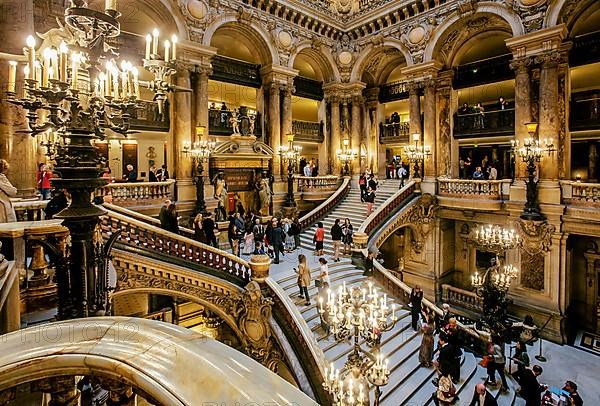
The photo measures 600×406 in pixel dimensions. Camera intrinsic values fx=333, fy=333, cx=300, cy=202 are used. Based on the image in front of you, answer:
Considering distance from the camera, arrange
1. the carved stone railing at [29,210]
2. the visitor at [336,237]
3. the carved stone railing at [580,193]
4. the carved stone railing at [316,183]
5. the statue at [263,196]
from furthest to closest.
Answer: the carved stone railing at [316,183] → the statue at [263,196] → the visitor at [336,237] → the carved stone railing at [580,193] → the carved stone railing at [29,210]

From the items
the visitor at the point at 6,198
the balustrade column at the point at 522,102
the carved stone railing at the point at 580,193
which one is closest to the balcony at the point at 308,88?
the balustrade column at the point at 522,102

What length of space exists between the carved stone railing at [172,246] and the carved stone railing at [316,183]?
824cm

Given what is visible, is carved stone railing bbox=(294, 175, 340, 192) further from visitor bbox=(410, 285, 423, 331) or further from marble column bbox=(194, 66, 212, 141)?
visitor bbox=(410, 285, 423, 331)

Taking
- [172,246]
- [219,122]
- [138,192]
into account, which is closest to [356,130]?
[219,122]

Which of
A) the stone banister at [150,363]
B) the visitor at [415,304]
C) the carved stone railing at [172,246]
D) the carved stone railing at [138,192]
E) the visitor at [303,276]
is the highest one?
the carved stone railing at [138,192]

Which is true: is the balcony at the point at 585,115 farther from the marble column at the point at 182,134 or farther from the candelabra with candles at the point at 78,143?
the candelabra with candles at the point at 78,143

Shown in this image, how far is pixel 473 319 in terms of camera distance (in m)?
14.7

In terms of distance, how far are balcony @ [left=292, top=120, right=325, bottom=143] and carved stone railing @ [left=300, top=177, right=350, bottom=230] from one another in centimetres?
322

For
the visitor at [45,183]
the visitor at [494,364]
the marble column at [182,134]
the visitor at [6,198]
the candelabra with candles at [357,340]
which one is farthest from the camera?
the marble column at [182,134]

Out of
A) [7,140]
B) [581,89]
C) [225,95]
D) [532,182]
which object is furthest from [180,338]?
[581,89]

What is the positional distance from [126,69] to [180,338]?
4189 millimetres

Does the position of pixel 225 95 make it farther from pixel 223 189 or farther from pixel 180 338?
pixel 180 338

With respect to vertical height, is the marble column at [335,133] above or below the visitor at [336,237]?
above

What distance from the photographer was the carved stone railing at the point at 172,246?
8281 mm
